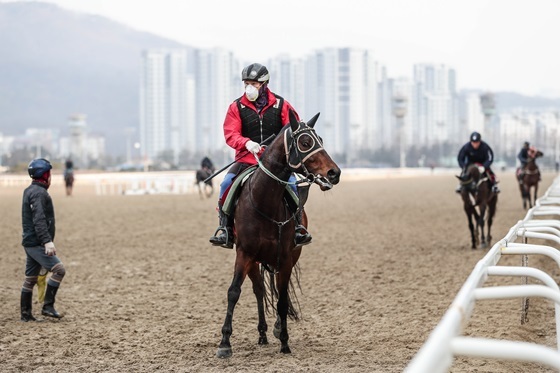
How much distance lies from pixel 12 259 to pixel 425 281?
281 inches

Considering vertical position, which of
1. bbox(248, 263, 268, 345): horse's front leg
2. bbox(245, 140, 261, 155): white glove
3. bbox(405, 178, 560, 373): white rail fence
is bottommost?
bbox(248, 263, 268, 345): horse's front leg

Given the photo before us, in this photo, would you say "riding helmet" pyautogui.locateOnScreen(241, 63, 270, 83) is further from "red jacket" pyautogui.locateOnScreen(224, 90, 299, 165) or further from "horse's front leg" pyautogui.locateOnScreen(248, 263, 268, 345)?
"horse's front leg" pyautogui.locateOnScreen(248, 263, 268, 345)

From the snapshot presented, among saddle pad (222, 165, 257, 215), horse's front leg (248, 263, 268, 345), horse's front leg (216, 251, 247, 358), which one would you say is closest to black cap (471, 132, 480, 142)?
horse's front leg (248, 263, 268, 345)

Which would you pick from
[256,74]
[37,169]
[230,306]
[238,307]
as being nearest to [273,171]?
[256,74]

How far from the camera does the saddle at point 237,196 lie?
704cm

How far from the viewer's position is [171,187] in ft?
149

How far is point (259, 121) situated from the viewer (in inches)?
290

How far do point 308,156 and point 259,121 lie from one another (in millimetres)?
Result: 1082

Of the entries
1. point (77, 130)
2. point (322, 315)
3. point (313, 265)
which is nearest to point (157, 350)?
point (322, 315)

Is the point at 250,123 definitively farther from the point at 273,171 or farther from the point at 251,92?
the point at 273,171

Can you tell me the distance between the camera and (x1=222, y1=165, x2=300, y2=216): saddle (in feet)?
23.1

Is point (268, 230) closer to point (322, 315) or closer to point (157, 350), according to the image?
point (157, 350)

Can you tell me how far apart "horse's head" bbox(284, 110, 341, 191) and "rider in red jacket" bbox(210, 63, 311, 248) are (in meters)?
0.55

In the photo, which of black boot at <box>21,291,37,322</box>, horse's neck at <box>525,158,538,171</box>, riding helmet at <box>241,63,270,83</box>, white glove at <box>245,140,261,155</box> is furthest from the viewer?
horse's neck at <box>525,158,538,171</box>
